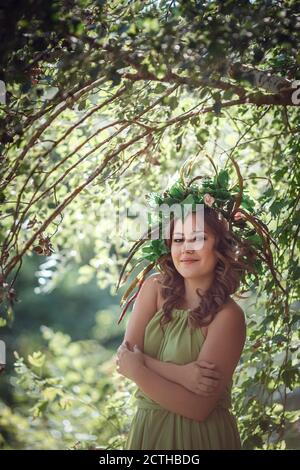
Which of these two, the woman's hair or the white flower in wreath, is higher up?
the white flower in wreath

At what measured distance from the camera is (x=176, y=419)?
2.70 metres

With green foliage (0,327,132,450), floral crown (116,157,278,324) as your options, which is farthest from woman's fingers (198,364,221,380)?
green foliage (0,327,132,450)

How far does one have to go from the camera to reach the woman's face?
2838 millimetres

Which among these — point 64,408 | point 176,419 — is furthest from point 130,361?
point 64,408

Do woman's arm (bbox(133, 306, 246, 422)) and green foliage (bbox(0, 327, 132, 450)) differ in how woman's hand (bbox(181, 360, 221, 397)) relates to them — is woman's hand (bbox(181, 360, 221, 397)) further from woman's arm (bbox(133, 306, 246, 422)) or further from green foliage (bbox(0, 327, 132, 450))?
green foliage (bbox(0, 327, 132, 450))

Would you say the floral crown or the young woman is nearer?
the young woman

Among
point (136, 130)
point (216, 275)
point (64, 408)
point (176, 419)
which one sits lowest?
point (64, 408)

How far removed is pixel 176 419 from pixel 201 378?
0.16 m

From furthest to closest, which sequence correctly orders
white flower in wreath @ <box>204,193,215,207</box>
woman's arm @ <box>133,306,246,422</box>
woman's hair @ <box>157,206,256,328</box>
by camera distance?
white flower in wreath @ <box>204,193,215,207</box>
woman's hair @ <box>157,206,256,328</box>
woman's arm @ <box>133,306,246,422</box>

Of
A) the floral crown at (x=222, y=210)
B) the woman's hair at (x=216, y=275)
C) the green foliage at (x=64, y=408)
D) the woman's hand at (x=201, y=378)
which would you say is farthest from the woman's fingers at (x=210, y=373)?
the green foliage at (x=64, y=408)

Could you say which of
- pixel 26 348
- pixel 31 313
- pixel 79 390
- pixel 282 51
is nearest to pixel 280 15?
pixel 282 51

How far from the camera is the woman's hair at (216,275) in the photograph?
110 inches

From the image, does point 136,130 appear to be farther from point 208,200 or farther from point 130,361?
point 130,361

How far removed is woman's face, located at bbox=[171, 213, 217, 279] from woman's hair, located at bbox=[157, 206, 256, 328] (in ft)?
0.10
